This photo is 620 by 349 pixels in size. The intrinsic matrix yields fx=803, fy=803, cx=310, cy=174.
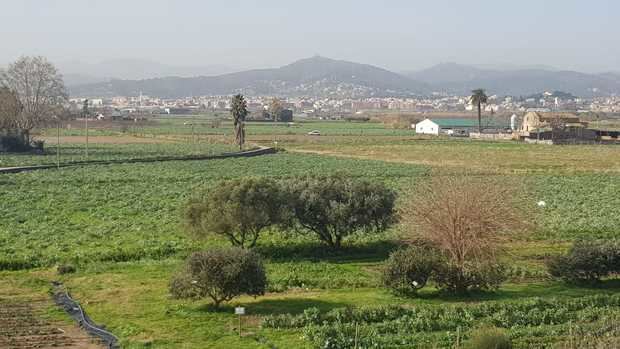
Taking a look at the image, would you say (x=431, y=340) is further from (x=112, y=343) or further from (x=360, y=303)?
(x=112, y=343)

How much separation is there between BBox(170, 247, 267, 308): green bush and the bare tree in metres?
75.6

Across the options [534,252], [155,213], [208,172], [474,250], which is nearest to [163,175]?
[208,172]

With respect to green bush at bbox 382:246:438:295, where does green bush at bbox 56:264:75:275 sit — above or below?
below

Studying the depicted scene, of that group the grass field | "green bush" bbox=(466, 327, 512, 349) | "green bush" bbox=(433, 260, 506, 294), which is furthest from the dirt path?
"green bush" bbox=(466, 327, 512, 349)

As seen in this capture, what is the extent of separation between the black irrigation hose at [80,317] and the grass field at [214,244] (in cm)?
34

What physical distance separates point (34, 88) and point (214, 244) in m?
68.4

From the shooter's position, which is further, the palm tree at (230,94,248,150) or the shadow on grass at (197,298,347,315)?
the palm tree at (230,94,248,150)

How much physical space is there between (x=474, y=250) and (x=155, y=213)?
68.2 ft

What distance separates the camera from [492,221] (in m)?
26.1

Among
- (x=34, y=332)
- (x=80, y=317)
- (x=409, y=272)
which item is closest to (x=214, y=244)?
(x=409, y=272)

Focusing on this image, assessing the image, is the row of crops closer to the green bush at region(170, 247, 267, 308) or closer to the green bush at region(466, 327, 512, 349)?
the green bush at region(466, 327, 512, 349)

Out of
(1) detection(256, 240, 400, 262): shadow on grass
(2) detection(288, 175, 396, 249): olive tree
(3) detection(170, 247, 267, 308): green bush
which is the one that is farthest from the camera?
(2) detection(288, 175, 396, 249): olive tree

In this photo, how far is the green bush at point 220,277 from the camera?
2216cm

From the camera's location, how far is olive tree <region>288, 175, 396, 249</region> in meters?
32.2
